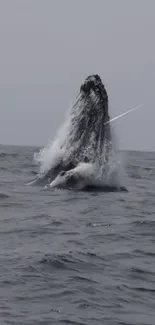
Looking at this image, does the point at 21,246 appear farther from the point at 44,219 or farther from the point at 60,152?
the point at 60,152

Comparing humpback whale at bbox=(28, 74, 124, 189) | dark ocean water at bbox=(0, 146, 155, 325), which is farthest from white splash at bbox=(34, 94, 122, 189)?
dark ocean water at bbox=(0, 146, 155, 325)

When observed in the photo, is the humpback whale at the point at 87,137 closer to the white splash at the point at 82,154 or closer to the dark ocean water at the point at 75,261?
the white splash at the point at 82,154

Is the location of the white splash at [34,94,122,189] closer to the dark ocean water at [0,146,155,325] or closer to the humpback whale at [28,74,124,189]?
the humpback whale at [28,74,124,189]

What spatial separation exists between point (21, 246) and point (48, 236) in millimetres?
1051

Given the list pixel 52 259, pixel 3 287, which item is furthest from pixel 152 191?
pixel 3 287

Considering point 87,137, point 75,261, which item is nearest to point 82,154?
point 87,137

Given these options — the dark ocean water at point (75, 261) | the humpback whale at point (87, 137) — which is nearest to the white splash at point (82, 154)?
the humpback whale at point (87, 137)

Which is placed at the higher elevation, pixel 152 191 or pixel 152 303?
pixel 152 191

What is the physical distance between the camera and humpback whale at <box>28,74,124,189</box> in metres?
18.5

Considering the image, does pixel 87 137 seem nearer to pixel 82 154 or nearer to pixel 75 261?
pixel 82 154

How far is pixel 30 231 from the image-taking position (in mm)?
12523

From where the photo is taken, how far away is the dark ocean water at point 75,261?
8.26 meters

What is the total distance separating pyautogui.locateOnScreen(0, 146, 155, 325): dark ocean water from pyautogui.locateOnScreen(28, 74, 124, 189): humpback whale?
61.0 inches

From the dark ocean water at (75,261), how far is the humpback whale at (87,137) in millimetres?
1548
